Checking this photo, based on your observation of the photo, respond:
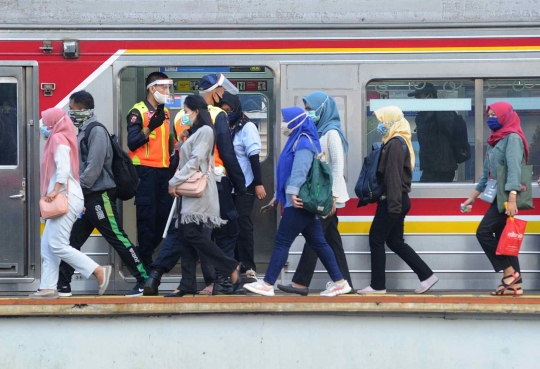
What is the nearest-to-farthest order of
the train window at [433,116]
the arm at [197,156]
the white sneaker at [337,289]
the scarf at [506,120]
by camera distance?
1. the arm at [197,156]
2. the white sneaker at [337,289]
3. the scarf at [506,120]
4. the train window at [433,116]

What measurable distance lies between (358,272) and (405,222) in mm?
599

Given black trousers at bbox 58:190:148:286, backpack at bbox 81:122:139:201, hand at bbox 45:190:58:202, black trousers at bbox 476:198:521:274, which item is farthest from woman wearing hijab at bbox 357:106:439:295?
hand at bbox 45:190:58:202

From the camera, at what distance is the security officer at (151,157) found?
7578 mm

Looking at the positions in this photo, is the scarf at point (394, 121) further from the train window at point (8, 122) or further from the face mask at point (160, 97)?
the train window at point (8, 122)

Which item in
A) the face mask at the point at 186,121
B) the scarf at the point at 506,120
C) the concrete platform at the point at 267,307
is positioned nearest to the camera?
the concrete platform at the point at 267,307

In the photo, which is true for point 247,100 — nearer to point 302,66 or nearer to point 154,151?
point 302,66

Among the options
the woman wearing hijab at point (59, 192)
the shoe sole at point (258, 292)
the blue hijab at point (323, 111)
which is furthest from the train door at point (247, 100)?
the shoe sole at point (258, 292)

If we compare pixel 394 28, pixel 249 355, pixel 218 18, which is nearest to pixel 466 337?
pixel 249 355

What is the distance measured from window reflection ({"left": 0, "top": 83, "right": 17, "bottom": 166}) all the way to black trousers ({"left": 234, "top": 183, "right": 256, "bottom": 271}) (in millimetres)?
1993

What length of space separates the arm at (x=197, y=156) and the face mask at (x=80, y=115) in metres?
1.08

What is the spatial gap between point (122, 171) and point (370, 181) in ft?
6.73

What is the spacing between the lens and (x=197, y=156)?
664 centimetres

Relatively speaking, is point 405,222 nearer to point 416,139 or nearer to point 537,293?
point 416,139

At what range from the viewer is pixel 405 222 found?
7727mm
